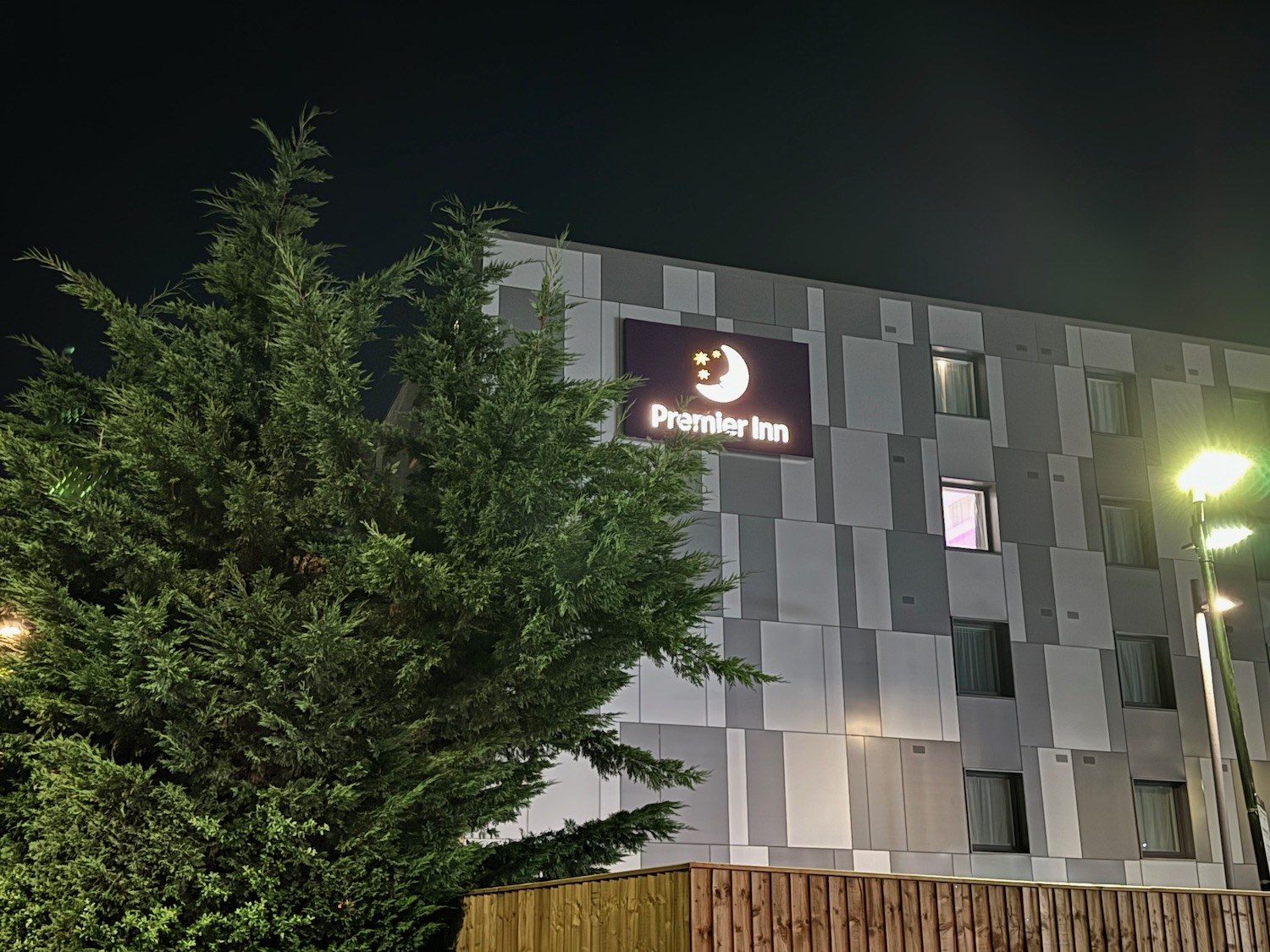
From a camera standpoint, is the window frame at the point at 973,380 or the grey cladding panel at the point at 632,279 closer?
the grey cladding panel at the point at 632,279

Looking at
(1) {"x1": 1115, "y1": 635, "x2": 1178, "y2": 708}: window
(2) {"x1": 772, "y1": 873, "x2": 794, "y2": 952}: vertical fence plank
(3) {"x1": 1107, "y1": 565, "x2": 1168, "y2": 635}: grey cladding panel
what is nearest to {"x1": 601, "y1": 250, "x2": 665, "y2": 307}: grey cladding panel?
(3) {"x1": 1107, "y1": 565, "x2": 1168, "y2": 635}: grey cladding panel

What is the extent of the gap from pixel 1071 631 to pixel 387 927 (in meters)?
17.7

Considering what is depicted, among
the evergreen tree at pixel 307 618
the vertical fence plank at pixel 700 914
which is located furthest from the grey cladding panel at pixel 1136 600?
the vertical fence plank at pixel 700 914

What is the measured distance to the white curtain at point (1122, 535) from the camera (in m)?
26.6

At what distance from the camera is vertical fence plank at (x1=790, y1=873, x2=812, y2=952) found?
9227 millimetres

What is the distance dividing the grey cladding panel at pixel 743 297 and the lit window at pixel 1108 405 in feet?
24.9

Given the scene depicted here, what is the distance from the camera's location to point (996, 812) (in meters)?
24.1

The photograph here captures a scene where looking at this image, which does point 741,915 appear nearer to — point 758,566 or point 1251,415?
point 758,566

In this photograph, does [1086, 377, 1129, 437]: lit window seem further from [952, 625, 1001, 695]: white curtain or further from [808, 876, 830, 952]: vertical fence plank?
[808, 876, 830, 952]: vertical fence plank

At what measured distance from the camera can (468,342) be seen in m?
14.7

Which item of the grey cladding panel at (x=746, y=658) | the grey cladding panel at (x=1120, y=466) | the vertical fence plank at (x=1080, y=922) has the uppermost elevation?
the grey cladding panel at (x=1120, y=466)

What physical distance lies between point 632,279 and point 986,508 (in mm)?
8620

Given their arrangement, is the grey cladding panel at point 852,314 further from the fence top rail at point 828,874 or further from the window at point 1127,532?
the fence top rail at point 828,874

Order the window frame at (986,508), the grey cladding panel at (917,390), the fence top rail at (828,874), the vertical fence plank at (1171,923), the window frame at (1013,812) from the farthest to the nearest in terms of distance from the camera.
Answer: the grey cladding panel at (917,390) < the window frame at (986,508) < the window frame at (1013,812) < the vertical fence plank at (1171,923) < the fence top rail at (828,874)
